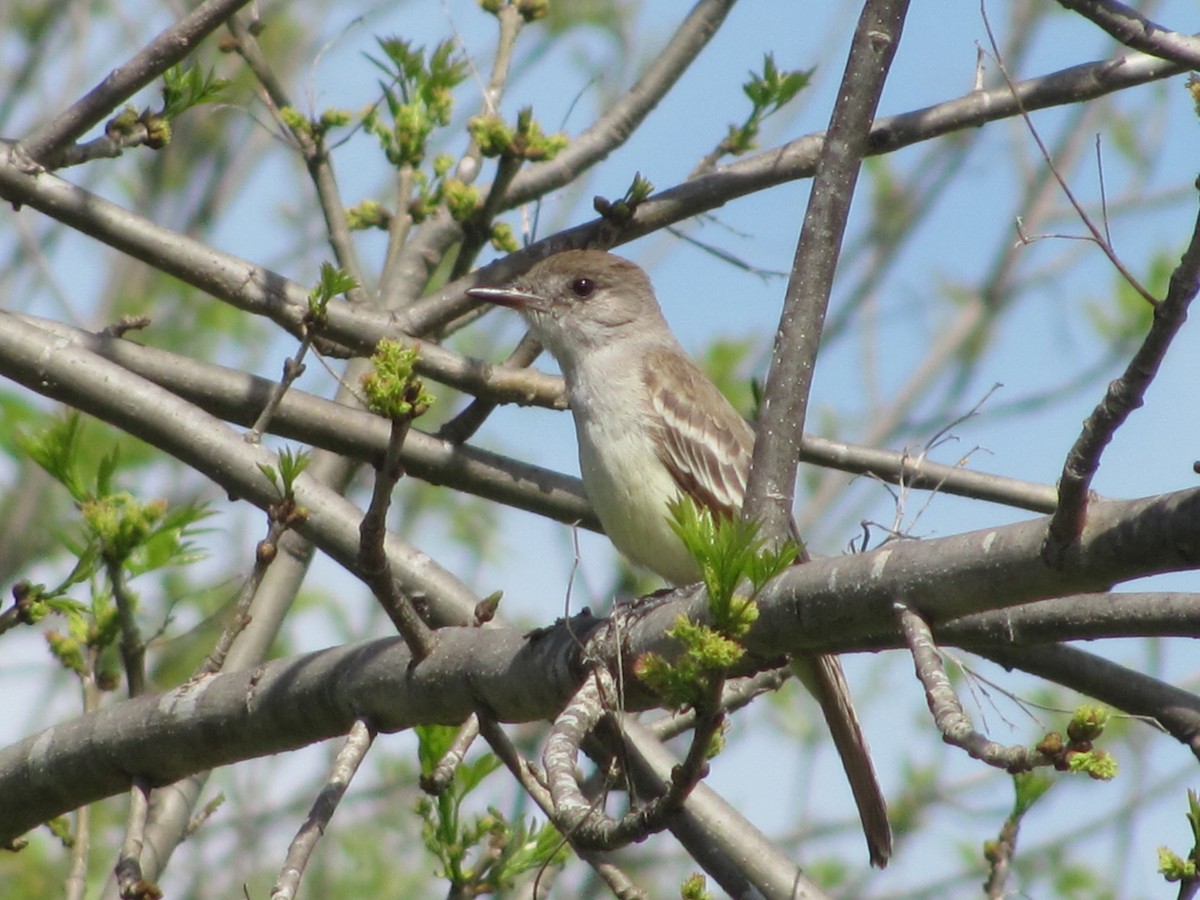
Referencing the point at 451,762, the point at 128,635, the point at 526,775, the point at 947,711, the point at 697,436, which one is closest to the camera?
the point at 947,711

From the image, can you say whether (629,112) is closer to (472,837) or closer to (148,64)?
(148,64)

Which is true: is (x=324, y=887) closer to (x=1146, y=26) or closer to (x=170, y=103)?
(x=170, y=103)

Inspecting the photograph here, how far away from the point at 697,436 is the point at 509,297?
99 centimetres

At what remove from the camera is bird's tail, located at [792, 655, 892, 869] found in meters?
5.45

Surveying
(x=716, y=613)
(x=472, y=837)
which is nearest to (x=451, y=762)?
(x=472, y=837)

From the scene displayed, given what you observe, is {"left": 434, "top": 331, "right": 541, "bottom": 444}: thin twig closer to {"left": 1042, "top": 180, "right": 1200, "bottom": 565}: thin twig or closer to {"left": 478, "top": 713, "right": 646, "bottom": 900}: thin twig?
{"left": 478, "top": 713, "right": 646, "bottom": 900}: thin twig

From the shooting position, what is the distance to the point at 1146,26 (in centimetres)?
299

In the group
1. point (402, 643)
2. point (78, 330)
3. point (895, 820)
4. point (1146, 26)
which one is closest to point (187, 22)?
point (78, 330)

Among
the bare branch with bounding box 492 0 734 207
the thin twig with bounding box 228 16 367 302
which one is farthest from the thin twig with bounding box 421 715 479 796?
the bare branch with bounding box 492 0 734 207

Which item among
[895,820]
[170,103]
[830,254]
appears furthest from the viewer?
[895,820]

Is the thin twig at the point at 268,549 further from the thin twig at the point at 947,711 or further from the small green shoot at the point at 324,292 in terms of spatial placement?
the thin twig at the point at 947,711

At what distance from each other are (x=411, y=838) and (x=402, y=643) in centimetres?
744

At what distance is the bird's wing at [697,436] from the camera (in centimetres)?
598

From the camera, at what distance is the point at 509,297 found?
5742 millimetres
